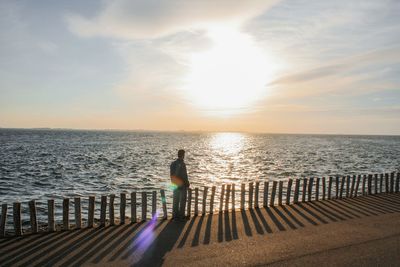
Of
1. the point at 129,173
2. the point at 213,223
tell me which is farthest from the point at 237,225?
the point at 129,173

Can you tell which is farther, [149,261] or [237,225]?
[237,225]

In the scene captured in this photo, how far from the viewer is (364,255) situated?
9742 mm

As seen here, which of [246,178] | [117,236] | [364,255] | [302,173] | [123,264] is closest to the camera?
[123,264]

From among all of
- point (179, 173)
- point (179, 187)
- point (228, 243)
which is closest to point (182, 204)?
point (179, 187)

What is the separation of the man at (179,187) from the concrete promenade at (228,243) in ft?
1.61

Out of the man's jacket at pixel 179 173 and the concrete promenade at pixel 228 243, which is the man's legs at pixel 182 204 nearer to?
the man's jacket at pixel 179 173

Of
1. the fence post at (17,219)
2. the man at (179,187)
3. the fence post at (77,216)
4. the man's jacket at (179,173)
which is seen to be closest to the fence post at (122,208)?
the fence post at (77,216)

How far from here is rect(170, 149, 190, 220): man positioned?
13.6m

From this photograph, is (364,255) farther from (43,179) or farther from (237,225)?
(43,179)

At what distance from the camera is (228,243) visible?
35.0 feet

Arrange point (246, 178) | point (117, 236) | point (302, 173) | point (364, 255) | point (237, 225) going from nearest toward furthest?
point (364, 255), point (117, 236), point (237, 225), point (246, 178), point (302, 173)

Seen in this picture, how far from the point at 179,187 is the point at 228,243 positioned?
374 centimetres

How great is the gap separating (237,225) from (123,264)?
4902 millimetres

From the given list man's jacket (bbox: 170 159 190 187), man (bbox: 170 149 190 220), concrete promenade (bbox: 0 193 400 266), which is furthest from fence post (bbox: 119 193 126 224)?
man's jacket (bbox: 170 159 190 187)
